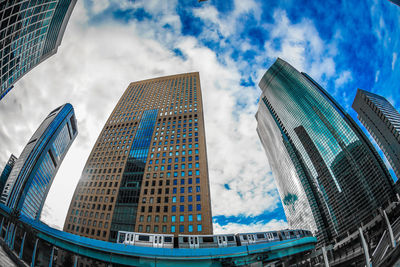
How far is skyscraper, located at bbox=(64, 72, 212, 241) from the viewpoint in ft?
165

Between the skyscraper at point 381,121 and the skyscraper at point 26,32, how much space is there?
160 m

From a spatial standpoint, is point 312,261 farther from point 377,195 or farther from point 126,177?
point 377,195

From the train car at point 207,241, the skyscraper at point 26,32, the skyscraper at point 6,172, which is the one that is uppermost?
the skyscraper at point 6,172

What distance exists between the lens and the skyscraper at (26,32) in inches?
1624

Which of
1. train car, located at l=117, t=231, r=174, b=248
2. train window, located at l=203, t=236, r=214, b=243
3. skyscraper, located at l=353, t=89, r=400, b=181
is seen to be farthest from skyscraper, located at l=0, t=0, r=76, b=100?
skyscraper, located at l=353, t=89, r=400, b=181

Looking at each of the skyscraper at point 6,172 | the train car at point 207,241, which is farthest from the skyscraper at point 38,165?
the train car at point 207,241

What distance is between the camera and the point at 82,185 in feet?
210

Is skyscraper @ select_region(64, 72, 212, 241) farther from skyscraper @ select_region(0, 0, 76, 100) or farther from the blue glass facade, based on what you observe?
skyscraper @ select_region(0, 0, 76, 100)

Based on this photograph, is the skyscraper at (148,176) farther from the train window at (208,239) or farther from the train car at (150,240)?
the train car at (150,240)

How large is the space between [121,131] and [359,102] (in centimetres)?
16646

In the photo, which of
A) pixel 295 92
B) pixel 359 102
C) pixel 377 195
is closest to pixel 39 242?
pixel 377 195

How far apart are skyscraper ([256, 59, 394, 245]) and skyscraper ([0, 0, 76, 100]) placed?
5445 inches

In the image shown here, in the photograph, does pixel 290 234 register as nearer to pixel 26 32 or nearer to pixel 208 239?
pixel 208 239

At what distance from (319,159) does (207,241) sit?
133 meters
